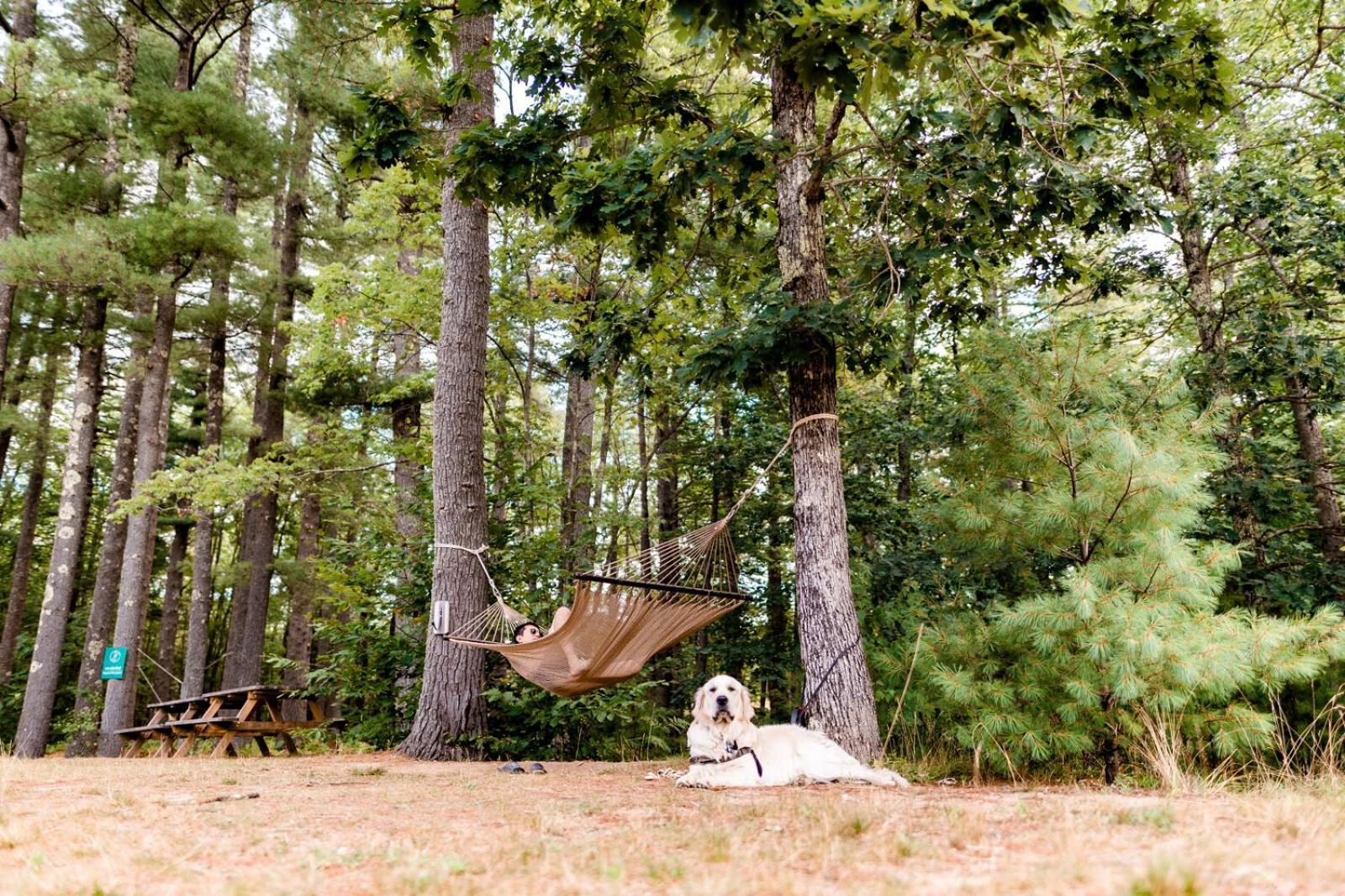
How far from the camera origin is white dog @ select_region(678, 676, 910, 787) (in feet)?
10.4

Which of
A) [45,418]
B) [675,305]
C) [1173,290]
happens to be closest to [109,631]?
[45,418]

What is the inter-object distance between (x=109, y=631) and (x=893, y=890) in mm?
10282

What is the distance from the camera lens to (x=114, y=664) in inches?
270

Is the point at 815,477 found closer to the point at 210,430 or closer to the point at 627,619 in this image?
the point at 627,619

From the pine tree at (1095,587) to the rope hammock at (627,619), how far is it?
104 cm

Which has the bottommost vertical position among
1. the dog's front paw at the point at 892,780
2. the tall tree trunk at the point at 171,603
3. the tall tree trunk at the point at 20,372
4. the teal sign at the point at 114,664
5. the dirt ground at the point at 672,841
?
the dog's front paw at the point at 892,780

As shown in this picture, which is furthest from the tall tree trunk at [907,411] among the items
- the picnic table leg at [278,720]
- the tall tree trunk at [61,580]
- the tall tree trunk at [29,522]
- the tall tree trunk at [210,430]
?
the tall tree trunk at [29,522]

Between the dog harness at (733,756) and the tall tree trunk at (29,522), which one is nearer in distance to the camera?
the dog harness at (733,756)

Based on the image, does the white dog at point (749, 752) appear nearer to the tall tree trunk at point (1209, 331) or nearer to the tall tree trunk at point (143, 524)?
the tall tree trunk at point (1209, 331)

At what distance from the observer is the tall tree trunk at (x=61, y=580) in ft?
23.9

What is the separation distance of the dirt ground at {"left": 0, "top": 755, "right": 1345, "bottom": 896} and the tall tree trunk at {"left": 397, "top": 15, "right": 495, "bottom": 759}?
5.96ft

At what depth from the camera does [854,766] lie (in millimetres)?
3254

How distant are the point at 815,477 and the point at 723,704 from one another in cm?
115

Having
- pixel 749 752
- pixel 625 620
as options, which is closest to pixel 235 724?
pixel 625 620
